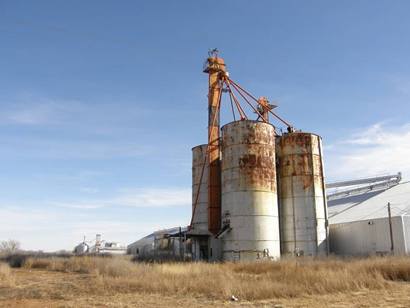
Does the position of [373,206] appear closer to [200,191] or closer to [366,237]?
[366,237]

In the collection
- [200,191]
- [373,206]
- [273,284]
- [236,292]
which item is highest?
[200,191]

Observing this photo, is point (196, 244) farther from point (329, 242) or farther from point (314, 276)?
point (314, 276)

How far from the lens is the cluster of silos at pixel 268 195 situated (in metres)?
34.8

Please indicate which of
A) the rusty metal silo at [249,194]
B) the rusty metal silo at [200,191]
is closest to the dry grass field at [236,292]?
the rusty metal silo at [249,194]

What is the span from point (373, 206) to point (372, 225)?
629cm

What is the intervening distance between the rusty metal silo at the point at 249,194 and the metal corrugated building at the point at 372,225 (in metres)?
6.92

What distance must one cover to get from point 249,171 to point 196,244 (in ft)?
28.9

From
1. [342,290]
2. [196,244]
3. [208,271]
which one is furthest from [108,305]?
[196,244]

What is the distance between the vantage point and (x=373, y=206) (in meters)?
41.2

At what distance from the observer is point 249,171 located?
35594 mm

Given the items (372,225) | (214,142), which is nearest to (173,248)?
(214,142)

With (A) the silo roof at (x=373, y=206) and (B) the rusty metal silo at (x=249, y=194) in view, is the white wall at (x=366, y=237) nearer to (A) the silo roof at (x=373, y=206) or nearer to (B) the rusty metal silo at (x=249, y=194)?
(A) the silo roof at (x=373, y=206)

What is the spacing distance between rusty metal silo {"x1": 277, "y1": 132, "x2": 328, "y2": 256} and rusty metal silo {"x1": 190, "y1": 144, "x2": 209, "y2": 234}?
7245mm

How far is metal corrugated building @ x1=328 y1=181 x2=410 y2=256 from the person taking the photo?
1280 inches
